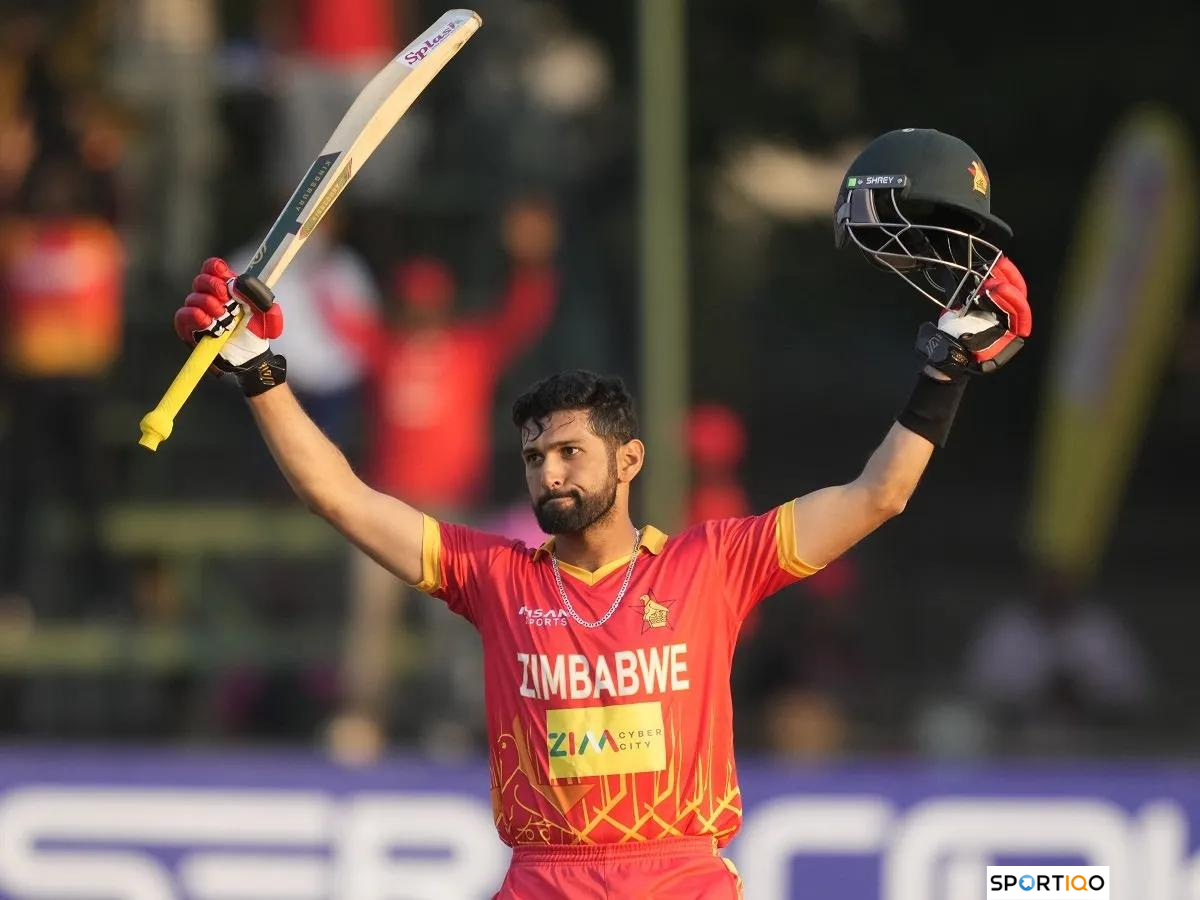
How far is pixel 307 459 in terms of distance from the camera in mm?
5430

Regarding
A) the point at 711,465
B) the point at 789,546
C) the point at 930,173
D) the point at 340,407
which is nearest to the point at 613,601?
the point at 789,546

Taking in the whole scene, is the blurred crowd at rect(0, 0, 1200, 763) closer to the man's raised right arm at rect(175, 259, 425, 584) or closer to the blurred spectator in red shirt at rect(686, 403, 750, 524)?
the blurred spectator in red shirt at rect(686, 403, 750, 524)

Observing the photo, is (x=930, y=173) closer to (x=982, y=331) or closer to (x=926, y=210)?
(x=926, y=210)

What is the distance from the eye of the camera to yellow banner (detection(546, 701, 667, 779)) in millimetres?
5266

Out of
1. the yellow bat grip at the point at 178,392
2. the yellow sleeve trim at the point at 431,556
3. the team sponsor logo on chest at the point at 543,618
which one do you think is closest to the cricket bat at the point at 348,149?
the yellow bat grip at the point at 178,392

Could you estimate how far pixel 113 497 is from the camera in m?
12.2

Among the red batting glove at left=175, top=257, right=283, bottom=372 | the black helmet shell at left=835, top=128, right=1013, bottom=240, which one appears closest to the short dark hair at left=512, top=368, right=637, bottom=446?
the red batting glove at left=175, top=257, right=283, bottom=372

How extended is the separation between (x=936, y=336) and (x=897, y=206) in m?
0.32

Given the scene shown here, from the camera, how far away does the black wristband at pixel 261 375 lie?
17.8ft

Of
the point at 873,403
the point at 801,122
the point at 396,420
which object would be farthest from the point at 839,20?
the point at 396,420

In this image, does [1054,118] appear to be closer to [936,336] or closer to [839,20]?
[839,20]

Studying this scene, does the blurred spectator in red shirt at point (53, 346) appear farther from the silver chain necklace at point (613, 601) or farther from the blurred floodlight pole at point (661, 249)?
the silver chain necklace at point (613, 601)

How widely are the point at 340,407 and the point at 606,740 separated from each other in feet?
19.5

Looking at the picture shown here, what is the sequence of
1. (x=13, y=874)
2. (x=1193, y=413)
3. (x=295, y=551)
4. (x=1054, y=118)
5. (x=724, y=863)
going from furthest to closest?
(x=1193, y=413), (x=1054, y=118), (x=295, y=551), (x=13, y=874), (x=724, y=863)
